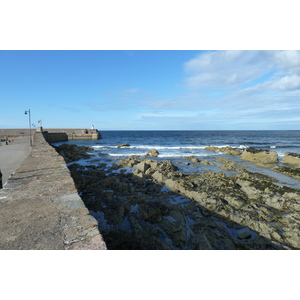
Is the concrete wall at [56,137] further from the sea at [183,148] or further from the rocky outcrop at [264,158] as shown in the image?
the rocky outcrop at [264,158]

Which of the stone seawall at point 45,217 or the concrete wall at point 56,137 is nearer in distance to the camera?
the stone seawall at point 45,217

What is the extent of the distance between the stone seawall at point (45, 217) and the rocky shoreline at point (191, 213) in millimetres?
1494

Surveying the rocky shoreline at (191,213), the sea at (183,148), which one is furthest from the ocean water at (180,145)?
the rocky shoreline at (191,213)

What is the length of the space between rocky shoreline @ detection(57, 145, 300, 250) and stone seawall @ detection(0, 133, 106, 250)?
1.49m

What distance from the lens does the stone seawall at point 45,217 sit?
86.4 inches

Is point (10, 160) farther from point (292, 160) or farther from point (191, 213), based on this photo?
point (292, 160)

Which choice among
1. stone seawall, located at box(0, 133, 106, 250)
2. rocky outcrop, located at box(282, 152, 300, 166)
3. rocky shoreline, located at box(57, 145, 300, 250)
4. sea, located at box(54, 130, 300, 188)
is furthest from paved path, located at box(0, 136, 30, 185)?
rocky outcrop, located at box(282, 152, 300, 166)

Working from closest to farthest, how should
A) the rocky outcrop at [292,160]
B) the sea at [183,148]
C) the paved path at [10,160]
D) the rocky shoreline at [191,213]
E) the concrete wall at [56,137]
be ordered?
the rocky shoreline at [191,213] → the paved path at [10,160] → the rocky outcrop at [292,160] → the sea at [183,148] → the concrete wall at [56,137]

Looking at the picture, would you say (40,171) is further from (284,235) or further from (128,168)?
(128,168)

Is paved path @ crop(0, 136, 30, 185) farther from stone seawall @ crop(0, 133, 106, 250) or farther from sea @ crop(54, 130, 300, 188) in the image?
sea @ crop(54, 130, 300, 188)

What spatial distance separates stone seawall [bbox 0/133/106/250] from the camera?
7.20 feet

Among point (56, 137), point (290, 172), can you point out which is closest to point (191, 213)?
point (290, 172)

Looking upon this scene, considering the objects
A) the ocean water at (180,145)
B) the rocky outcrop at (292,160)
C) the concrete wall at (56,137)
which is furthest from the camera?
the concrete wall at (56,137)

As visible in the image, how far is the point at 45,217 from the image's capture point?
280 centimetres
